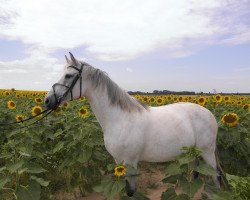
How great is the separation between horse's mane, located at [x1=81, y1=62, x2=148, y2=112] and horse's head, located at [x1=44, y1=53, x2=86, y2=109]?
0.14 meters

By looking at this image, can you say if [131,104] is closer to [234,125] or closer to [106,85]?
[106,85]

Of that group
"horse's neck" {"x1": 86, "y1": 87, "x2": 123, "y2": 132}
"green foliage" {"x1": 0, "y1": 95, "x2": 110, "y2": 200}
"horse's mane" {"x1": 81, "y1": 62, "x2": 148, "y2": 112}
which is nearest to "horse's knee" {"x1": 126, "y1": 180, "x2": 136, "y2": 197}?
"green foliage" {"x1": 0, "y1": 95, "x2": 110, "y2": 200}

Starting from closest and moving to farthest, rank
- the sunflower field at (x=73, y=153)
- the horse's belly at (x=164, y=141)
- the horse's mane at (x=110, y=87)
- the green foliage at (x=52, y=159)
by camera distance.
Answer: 1. the green foliage at (x=52, y=159)
2. the horse's mane at (x=110, y=87)
3. the horse's belly at (x=164, y=141)
4. the sunflower field at (x=73, y=153)

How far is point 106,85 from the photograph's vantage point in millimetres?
4945

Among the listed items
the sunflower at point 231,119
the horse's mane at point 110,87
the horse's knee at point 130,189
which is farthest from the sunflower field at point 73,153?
the horse's mane at point 110,87

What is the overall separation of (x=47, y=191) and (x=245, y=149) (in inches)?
154

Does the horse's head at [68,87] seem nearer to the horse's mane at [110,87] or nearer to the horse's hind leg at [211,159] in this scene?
the horse's mane at [110,87]

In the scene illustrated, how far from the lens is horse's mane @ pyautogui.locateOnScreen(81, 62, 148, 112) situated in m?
4.94

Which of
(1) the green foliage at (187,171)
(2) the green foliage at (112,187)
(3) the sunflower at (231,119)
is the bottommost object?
(2) the green foliage at (112,187)

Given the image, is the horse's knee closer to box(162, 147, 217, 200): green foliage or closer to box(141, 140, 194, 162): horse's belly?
box(141, 140, 194, 162): horse's belly

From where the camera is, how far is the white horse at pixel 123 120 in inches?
192

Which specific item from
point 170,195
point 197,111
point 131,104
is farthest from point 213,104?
point 170,195

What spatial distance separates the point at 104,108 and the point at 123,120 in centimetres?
34

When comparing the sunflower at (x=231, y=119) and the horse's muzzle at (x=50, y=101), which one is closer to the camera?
the horse's muzzle at (x=50, y=101)
